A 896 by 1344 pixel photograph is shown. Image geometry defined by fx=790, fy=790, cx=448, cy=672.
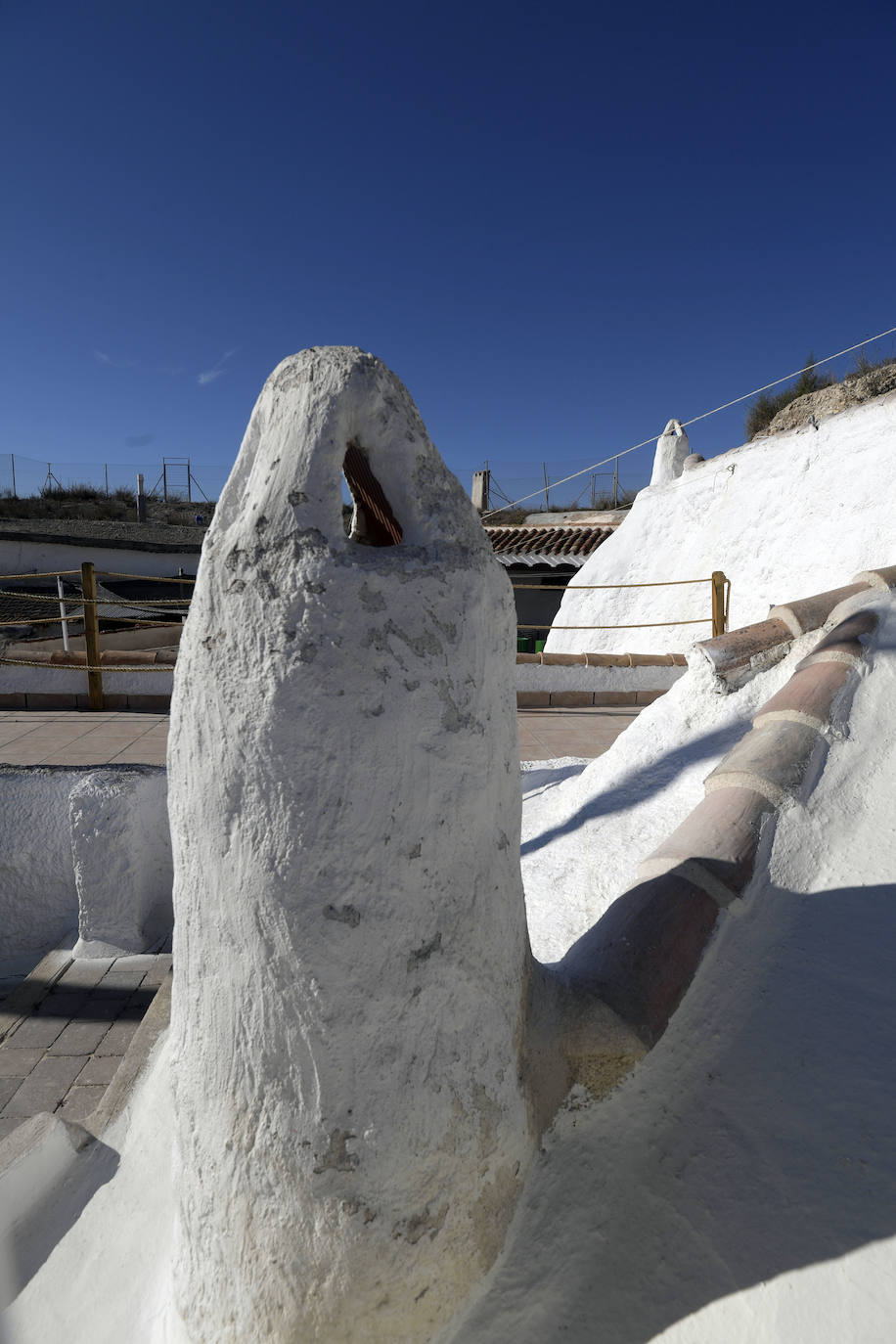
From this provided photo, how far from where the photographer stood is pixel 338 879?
0.96 meters

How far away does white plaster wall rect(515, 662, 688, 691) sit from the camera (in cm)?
719

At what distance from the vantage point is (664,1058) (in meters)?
1.36

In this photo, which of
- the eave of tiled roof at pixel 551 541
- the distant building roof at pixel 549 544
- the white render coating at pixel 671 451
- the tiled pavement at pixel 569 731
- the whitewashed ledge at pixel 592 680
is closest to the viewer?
the tiled pavement at pixel 569 731

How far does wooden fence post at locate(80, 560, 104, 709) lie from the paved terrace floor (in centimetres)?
19

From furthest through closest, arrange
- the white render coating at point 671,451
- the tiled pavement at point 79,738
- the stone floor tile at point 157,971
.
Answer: the white render coating at point 671,451 → the tiled pavement at point 79,738 → the stone floor tile at point 157,971

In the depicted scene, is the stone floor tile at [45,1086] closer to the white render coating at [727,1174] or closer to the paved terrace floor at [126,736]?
the white render coating at [727,1174]

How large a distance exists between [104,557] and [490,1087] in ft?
57.7

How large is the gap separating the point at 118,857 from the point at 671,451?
8806mm

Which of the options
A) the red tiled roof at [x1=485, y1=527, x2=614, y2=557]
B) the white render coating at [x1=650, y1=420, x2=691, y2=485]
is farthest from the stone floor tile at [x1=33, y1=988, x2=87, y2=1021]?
the red tiled roof at [x1=485, y1=527, x2=614, y2=557]

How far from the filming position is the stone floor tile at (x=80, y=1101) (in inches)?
96.7

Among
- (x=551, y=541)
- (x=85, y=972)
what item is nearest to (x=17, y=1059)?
(x=85, y=972)

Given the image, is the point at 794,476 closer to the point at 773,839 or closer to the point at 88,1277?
the point at 773,839

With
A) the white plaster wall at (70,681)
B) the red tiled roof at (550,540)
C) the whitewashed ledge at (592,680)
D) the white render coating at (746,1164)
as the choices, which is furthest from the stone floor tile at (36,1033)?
the red tiled roof at (550,540)

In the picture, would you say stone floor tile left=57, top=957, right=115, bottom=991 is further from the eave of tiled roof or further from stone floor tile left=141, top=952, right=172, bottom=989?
the eave of tiled roof
